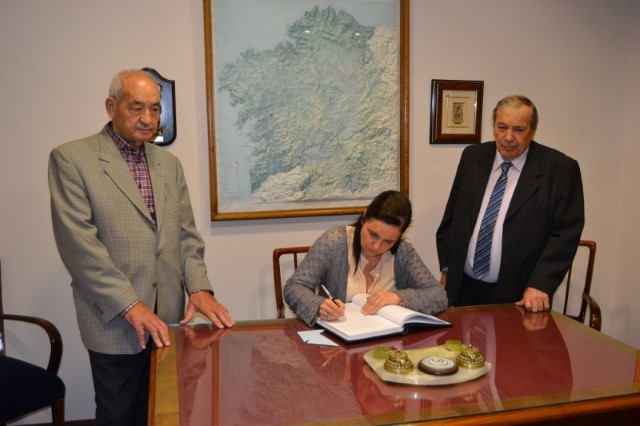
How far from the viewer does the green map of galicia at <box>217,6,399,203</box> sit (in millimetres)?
2912

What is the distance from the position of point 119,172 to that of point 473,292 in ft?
5.43

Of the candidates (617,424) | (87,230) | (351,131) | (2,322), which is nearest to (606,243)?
(351,131)

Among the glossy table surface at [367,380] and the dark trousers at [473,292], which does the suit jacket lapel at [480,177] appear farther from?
the glossy table surface at [367,380]

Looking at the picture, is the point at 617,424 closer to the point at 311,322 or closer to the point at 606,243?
the point at 311,322

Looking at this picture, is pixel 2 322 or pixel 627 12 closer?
pixel 2 322

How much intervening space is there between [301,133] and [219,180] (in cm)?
53

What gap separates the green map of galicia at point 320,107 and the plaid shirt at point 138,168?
3.27 feet

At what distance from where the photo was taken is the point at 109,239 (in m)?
1.83

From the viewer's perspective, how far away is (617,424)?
1.35m

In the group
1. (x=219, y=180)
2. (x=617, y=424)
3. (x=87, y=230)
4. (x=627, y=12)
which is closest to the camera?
(x=617, y=424)

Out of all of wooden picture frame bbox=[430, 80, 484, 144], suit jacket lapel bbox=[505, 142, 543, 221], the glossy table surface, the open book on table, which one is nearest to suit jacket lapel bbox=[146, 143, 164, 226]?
the glossy table surface

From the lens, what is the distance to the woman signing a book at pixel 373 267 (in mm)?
2010

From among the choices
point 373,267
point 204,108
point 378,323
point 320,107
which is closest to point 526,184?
point 373,267

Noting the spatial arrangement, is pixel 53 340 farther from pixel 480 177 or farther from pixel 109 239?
pixel 480 177
